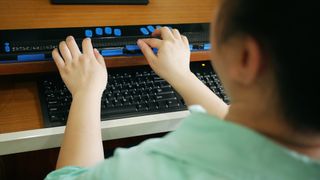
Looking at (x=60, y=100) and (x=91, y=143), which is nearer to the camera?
(x=91, y=143)

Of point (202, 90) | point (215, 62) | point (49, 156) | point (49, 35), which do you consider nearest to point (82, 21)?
point (49, 35)

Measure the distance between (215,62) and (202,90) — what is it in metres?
0.30

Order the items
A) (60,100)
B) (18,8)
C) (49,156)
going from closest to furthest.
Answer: (60,100) < (18,8) < (49,156)

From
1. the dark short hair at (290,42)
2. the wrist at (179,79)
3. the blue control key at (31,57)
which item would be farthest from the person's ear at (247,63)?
the blue control key at (31,57)

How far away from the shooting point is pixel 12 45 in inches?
31.9

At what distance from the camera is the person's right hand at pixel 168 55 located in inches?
32.7

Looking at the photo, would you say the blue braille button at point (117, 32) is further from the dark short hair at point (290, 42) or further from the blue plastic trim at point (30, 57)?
the dark short hair at point (290, 42)

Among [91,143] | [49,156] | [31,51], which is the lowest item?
[49,156]

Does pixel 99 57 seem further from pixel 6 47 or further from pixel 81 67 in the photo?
pixel 6 47

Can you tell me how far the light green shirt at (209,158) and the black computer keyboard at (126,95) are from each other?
27 centimetres

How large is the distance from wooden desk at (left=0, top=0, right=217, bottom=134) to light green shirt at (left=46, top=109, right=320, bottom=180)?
1.03 ft

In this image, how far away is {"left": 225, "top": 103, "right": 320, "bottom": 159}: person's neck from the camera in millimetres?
445

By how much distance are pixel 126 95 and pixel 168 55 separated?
0.13 m

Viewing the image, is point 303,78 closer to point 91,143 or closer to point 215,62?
point 215,62
